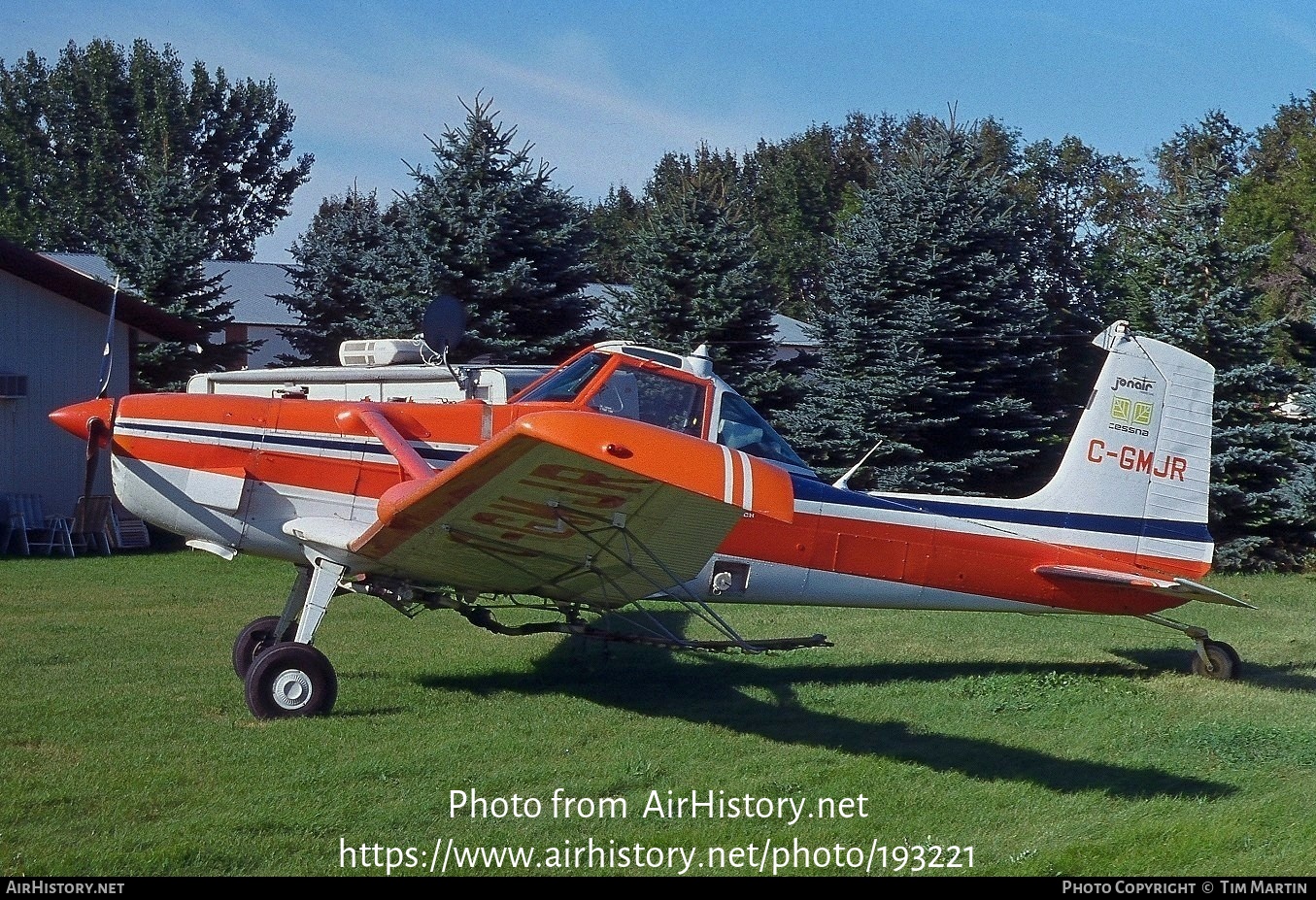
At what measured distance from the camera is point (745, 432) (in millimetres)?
8242

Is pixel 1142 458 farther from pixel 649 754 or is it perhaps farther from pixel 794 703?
pixel 649 754

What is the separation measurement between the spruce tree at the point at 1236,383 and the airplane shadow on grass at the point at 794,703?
29.5 feet

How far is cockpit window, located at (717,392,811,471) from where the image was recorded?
26.8 feet

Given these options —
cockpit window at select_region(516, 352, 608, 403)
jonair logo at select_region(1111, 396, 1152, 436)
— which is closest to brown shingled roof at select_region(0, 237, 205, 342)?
cockpit window at select_region(516, 352, 608, 403)

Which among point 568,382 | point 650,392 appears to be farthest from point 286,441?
point 650,392

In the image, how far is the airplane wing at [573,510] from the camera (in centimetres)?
462

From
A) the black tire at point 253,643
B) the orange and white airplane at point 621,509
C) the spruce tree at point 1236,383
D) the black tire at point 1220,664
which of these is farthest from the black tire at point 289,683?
the spruce tree at point 1236,383

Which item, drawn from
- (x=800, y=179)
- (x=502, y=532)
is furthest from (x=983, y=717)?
(x=800, y=179)

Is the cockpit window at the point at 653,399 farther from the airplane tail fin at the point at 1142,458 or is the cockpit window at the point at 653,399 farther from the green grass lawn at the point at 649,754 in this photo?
the airplane tail fin at the point at 1142,458

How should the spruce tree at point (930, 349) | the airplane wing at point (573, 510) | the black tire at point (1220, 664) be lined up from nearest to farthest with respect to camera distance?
the airplane wing at point (573, 510)
the black tire at point (1220, 664)
the spruce tree at point (930, 349)

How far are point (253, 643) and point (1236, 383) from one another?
1466cm

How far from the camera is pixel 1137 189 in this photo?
4472 centimetres

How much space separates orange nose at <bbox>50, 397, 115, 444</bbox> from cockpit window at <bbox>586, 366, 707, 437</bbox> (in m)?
3.04

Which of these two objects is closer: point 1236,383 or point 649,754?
point 649,754
